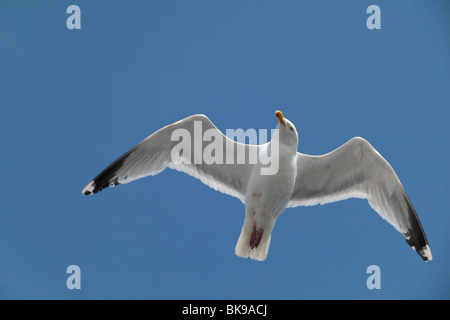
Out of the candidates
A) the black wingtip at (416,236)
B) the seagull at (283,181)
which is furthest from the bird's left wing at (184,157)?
the black wingtip at (416,236)

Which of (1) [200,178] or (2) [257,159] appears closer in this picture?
(2) [257,159]

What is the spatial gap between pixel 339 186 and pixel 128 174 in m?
2.00

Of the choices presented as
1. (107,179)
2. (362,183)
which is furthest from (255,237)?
(107,179)

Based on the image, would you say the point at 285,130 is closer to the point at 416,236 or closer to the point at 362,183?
the point at 362,183

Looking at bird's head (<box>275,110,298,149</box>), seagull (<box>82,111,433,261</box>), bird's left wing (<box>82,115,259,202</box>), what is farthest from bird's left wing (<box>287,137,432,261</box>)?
bird's left wing (<box>82,115,259,202</box>)

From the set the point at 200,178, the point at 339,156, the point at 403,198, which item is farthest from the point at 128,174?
the point at 403,198

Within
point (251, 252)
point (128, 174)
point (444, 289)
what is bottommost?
point (444, 289)

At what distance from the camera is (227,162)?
4680 mm

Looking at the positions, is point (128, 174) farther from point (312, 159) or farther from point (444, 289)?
point (444, 289)

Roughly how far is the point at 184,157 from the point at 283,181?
1.02m

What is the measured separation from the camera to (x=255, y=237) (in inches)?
174

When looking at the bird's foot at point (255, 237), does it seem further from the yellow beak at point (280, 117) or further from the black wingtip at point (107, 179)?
the black wingtip at point (107, 179)

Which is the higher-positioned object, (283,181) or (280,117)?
(280,117)

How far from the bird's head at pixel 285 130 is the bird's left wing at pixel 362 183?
1.00ft
